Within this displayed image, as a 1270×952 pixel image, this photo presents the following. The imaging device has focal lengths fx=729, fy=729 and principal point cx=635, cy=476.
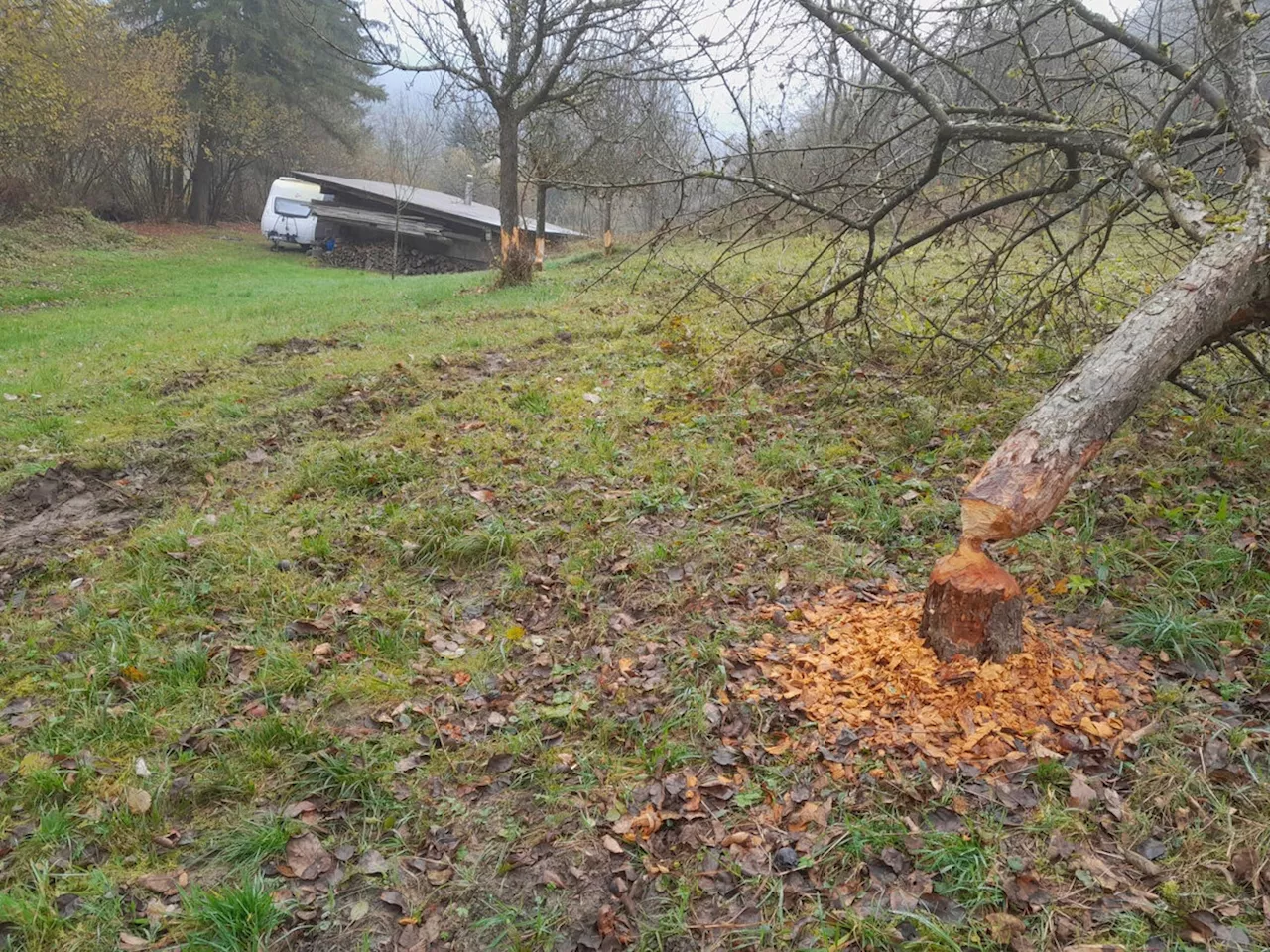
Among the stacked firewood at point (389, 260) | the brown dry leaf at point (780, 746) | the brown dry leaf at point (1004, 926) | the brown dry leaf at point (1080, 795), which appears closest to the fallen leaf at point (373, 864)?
the brown dry leaf at point (780, 746)

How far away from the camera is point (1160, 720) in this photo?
2.48m

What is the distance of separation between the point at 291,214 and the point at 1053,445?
30315 millimetres

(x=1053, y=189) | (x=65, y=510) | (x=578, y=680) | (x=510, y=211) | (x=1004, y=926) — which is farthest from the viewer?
(x=510, y=211)

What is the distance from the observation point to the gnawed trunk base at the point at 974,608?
8.54 feet

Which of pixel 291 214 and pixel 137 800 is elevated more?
pixel 291 214

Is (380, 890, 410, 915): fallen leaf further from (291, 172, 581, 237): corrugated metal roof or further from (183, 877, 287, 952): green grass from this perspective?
(291, 172, 581, 237): corrugated metal roof

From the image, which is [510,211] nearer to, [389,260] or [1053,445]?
[1053,445]

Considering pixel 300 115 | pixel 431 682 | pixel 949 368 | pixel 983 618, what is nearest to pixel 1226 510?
pixel 983 618

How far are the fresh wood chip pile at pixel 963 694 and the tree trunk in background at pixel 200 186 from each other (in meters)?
36.7

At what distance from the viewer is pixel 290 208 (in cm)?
2741

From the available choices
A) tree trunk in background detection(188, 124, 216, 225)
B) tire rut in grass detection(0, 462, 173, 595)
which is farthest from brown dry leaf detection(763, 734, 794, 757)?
tree trunk in background detection(188, 124, 216, 225)

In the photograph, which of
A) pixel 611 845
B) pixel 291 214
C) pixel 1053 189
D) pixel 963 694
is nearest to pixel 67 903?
pixel 611 845

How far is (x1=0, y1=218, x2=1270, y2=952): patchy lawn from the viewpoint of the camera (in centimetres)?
217

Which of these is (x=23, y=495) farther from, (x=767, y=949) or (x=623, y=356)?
(x=767, y=949)
